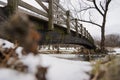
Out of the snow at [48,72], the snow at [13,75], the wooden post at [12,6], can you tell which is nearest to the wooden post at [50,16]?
the wooden post at [12,6]

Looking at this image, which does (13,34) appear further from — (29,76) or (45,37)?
(45,37)

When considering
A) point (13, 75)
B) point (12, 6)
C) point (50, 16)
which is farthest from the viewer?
point (50, 16)

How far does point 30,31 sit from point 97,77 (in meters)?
0.34

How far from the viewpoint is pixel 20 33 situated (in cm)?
59

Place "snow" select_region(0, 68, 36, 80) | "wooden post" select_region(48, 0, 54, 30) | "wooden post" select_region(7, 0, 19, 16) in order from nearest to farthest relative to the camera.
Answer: "snow" select_region(0, 68, 36, 80) < "wooden post" select_region(7, 0, 19, 16) < "wooden post" select_region(48, 0, 54, 30)

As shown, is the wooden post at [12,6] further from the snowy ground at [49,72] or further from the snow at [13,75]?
the snow at [13,75]

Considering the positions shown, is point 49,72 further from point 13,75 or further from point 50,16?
point 50,16

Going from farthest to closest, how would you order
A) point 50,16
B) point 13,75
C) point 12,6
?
1. point 50,16
2. point 12,6
3. point 13,75

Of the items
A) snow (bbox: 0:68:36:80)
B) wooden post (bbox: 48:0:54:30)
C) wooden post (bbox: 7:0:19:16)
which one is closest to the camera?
snow (bbox: 0:68:36:80)

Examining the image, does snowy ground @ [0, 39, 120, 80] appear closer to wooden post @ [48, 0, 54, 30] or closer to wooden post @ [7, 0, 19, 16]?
wooden post @ [7, 0, 19, 16]

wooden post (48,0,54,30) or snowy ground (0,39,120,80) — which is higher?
wooden post (48,0,54,30)

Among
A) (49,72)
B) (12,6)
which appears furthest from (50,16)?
(49,72)

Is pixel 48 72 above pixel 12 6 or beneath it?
beneath

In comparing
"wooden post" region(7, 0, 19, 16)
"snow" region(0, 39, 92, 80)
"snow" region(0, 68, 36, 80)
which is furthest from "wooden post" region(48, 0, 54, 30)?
"snow" region(0, 68, 36, 80)
